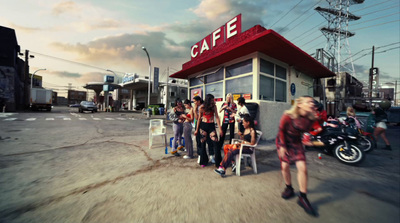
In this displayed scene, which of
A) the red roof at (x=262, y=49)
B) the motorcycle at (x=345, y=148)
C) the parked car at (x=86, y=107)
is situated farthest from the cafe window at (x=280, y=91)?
the parked car at (x=86, y=107)

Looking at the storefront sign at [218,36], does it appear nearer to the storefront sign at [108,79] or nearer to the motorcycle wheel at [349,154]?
the motorcycle wheel at [349,154]

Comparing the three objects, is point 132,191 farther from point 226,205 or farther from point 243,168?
point 243,168

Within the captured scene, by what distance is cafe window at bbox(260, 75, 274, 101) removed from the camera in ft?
23.8

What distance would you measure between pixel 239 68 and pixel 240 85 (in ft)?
3.02

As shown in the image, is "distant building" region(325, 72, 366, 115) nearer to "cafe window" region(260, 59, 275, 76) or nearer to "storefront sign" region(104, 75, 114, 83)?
"cafe window" region(260, 59, 275, 76)

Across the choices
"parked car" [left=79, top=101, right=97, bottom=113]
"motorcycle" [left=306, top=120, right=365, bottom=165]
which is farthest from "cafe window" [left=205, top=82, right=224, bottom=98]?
"parked car" [left=79, top=101, right=97, bottom=113]

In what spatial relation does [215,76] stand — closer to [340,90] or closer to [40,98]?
[340,90]

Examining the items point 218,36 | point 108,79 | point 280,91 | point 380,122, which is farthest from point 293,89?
point 108,79

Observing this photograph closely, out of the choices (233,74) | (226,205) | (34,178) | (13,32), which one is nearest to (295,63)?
(233,74)

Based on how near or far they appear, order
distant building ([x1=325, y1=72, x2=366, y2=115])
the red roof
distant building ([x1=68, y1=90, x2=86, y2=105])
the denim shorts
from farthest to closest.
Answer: distant building ([x1=68, y1=90, x2=86, y2=105]), distant building ([x1=325, y1=72, x2=366, y2=115]), the red roof, the denim shorts

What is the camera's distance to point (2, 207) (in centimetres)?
202

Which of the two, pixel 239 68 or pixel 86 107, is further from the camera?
pixel 86 107

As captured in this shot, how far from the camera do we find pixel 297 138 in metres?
2.28

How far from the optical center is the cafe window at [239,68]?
729 cm
